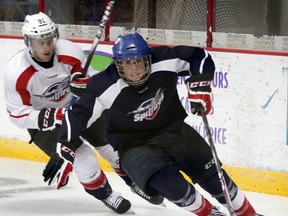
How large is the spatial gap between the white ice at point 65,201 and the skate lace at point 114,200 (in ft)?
0.24

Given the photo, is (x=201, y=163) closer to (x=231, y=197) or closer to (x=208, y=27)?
(x=231, y=197)

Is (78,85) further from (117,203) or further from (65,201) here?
(65,201)

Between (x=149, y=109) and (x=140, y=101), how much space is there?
6 cm

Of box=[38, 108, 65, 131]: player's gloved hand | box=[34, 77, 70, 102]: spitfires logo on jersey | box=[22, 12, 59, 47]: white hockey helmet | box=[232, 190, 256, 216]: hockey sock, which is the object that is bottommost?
box=[232, 190, 256, 216]: hockey sock

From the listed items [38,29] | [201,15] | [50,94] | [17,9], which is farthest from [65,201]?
[17,9]

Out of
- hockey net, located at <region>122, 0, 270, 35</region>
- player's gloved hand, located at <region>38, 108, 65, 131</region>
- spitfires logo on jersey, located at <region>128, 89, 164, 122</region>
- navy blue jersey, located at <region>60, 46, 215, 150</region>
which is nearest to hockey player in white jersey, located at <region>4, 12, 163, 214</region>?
player's gloved hand, located at <region>38, 108, 65, 131</region>

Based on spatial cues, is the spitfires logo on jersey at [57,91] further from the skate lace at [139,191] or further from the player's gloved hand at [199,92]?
the player's gloved hand at [199,92]

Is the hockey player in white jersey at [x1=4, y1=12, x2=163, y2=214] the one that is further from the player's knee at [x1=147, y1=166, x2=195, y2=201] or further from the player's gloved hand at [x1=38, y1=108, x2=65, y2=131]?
the player's knee at [x1=147, y1=166, x2=195, y2=201]

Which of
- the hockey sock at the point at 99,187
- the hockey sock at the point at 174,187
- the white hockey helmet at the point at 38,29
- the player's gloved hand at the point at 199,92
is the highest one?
the white hockey helmet at the point at 38,29

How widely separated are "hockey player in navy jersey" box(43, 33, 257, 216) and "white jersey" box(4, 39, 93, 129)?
2.53ft

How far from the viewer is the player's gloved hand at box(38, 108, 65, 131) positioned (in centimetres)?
521

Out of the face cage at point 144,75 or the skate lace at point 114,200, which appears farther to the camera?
the skate lace at point 114,200

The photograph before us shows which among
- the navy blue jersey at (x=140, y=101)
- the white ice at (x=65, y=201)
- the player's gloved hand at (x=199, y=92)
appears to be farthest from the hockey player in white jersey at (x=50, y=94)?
the player's gloved hand at (x=199, y=92)

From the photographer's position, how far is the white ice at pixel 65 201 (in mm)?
5512
